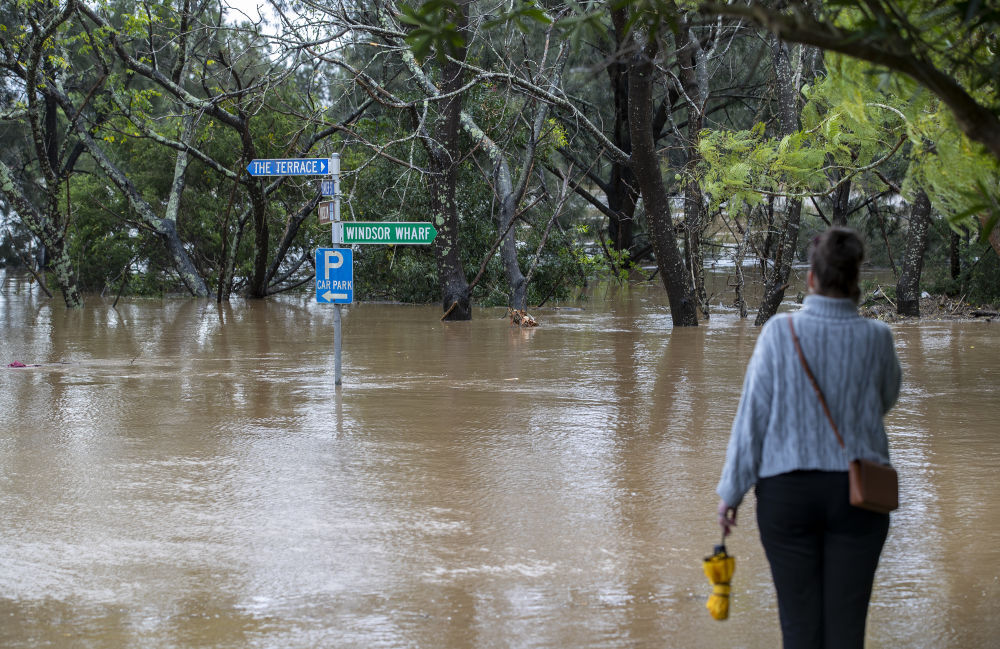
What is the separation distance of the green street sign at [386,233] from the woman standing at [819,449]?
786 centimetres

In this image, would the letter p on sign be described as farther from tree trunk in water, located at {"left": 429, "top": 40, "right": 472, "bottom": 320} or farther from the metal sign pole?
tree trunk in water, located at {"left": 429, "top": 40, "right": 472, "bottom": 320}

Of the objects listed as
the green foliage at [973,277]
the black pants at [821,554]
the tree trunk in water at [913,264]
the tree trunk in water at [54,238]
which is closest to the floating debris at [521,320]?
the tree trunk in water at [913,264]

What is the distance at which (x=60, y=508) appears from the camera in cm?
658

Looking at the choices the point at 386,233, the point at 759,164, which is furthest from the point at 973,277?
the point at 386,233

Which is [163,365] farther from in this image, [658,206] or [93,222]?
[93,222]

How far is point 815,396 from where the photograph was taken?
3.54 meters

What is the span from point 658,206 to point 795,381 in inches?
586

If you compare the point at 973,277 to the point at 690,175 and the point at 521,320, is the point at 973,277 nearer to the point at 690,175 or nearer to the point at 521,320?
the point at 690,175

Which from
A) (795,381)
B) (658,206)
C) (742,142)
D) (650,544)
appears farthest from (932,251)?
(795,381)

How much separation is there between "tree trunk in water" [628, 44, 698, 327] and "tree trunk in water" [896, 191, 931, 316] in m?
4.38

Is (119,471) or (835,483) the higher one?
(835,483)

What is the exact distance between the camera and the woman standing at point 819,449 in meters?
3.46

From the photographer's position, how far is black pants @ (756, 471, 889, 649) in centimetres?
345

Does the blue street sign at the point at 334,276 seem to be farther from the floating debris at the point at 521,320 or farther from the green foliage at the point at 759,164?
the floating debris at the point at 521,320
